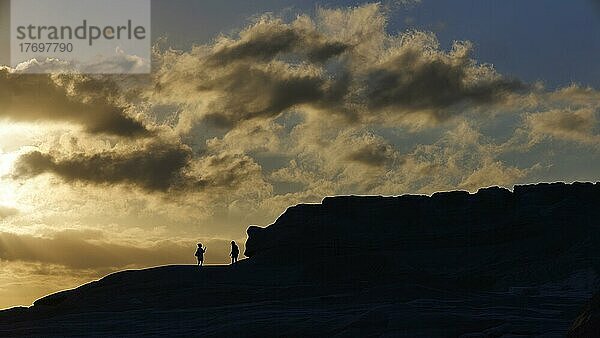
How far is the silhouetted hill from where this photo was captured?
42656 millimetres

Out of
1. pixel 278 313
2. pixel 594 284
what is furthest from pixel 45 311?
pixel 594 284

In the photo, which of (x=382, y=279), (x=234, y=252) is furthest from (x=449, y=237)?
(x=234, y=252)

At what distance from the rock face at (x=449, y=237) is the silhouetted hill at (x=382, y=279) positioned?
0.10 metres

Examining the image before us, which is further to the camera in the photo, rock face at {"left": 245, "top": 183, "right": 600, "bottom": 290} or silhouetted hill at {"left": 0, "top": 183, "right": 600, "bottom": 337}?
rock face at {"left": 245, "top": 183, "right": 600, "bottom": 290}

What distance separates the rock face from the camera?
63.5m

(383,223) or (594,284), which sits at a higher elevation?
(383,223)

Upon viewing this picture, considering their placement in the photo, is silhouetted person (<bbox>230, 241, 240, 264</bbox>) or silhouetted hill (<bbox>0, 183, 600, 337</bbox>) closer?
silhouetted hill (<bbox>0, 183, 600, 337</bbox>)

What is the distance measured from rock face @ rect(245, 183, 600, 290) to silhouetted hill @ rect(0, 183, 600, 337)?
0.33 feet

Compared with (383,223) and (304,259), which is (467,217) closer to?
→ (383,223)

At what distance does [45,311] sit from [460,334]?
2816 centimetres

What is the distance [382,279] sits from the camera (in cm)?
6200

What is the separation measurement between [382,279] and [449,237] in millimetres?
11992

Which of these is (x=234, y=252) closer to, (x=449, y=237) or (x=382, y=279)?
(x=382, y=279)

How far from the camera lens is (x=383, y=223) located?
74125mm
